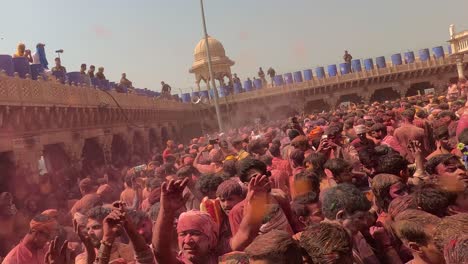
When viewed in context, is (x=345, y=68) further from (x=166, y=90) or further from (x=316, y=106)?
(x=166, y=90)

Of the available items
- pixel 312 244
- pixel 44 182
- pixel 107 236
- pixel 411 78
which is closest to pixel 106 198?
pixel 107 236

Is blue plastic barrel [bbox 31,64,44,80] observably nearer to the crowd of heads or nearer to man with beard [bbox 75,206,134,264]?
the crowd of heads

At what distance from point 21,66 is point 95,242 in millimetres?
9603

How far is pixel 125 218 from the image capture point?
2.51m

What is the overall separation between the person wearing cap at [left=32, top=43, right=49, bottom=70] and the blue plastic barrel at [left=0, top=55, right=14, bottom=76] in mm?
1896

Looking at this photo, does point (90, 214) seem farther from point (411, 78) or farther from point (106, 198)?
point (411, 78)

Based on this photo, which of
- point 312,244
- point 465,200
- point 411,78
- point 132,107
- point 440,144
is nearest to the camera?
point 312,244

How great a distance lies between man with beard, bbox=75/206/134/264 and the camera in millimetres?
2861

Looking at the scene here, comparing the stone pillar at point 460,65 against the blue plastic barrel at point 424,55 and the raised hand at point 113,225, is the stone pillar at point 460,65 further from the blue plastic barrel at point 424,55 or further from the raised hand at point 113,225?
the raised hand at point 113,225

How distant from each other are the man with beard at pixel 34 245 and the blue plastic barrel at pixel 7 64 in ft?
28.0

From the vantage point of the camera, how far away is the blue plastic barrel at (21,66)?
10984 millimetres

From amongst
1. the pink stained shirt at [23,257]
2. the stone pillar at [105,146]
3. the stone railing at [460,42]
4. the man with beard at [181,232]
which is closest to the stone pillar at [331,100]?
the stone railing at [460,42]

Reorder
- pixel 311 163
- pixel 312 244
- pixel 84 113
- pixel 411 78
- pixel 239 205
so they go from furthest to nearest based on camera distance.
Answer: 1. pixel 411 78
2. pixel 84 113
3. pixel 311 163
4. pixel 239 205
5. pixel 312 244

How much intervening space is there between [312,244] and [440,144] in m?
3.99
